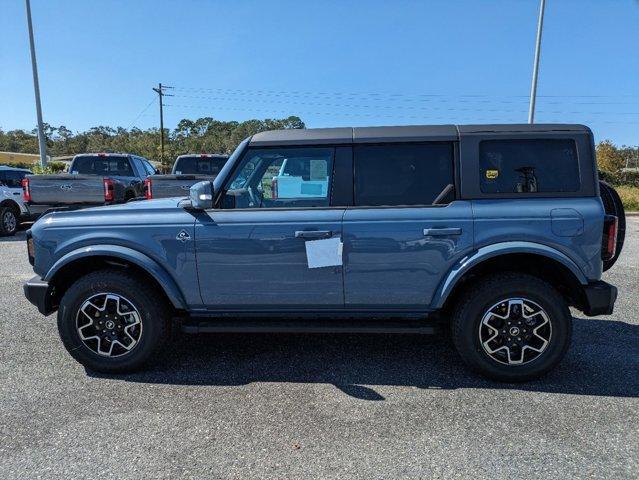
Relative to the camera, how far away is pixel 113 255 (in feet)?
11.5

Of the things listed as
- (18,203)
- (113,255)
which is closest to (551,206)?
(113,255)

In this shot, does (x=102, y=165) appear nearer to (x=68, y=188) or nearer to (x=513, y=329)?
(x=68, y=188)

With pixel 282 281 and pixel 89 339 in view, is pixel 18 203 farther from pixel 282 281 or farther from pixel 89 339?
pixel 282 281

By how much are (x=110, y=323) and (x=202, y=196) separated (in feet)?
4.12

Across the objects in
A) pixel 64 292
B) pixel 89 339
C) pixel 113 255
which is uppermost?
pixel 113 255

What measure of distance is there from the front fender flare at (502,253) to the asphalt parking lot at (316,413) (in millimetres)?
795

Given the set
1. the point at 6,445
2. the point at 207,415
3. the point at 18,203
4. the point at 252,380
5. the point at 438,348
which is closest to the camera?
the point at 6,445

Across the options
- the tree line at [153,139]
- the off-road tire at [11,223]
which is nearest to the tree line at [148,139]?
the tree line at [153,139]

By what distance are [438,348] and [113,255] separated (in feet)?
9.28

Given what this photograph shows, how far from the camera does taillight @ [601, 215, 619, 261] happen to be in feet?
10.9

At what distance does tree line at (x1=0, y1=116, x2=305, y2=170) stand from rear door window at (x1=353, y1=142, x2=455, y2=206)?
6841cm

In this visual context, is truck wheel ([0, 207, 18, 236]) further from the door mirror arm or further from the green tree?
the green tree

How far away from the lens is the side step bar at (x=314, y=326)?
3441 mm

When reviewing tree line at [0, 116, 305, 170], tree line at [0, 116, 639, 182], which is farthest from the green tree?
tree line at [0, 116, 305, 170]
